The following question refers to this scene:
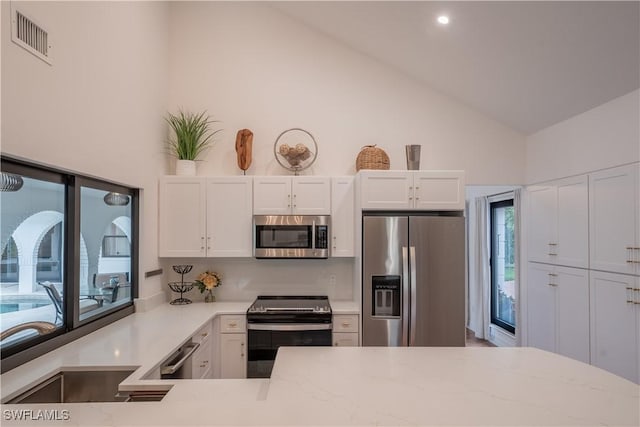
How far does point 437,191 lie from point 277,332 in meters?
1.92

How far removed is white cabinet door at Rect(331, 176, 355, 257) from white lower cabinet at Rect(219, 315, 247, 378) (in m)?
1.09

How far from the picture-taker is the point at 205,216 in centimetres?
325

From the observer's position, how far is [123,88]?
256 cm

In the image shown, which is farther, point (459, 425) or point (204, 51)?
point (204, 51)

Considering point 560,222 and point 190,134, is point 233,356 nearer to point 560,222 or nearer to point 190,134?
point 190,134

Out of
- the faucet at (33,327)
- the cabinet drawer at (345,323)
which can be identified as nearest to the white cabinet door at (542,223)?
the cabinet drawer at (345,323)

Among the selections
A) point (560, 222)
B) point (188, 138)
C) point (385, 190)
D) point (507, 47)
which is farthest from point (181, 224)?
point (560, 222)

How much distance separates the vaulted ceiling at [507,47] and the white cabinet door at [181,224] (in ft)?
7.26

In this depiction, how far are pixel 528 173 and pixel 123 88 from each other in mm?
3965

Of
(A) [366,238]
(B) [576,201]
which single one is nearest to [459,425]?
(A) [366,238]

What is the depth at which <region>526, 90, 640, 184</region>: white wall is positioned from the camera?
244cm

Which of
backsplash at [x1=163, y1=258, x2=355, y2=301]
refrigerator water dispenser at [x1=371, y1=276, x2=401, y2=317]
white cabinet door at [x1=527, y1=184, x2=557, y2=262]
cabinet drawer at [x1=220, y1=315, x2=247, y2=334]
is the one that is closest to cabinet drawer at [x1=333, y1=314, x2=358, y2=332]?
refrigerator water dispenser at [x1=371, y1=276, x2=401, y2=317]

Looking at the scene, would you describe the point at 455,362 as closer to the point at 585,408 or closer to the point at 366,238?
the point at 585,408

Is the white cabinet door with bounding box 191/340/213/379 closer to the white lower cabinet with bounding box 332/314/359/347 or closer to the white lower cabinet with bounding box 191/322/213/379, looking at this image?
the white lower cabinet with bounding box 191/322/213/379
